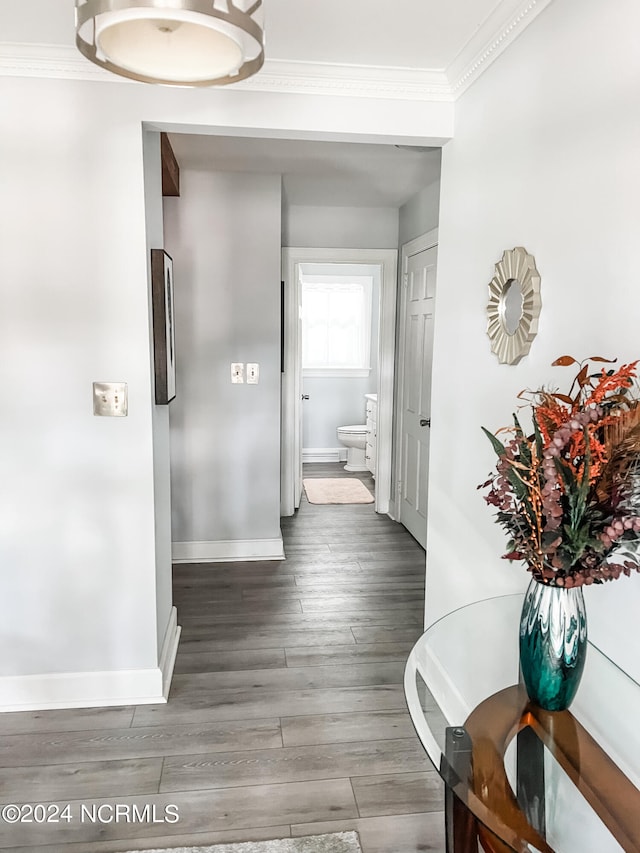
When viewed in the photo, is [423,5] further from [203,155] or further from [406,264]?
[406,264]

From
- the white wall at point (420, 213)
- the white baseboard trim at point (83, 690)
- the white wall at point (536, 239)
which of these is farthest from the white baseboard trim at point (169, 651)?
the white wall at point (420, 213)

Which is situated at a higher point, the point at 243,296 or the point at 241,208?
the point at 241,208

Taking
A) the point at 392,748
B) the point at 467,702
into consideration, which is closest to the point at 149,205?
the point at 467,702

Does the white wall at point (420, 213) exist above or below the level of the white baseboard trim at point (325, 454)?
above

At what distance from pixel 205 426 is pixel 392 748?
2.27 m

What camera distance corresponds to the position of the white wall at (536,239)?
1.39 m

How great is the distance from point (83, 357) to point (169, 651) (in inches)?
52.2

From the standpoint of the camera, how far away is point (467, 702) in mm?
1330

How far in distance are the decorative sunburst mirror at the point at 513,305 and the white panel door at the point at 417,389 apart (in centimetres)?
204

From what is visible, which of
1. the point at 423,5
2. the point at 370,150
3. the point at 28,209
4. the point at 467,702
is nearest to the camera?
the point at 467,702

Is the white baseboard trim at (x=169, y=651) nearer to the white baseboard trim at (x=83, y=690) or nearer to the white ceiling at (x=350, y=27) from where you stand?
the white baseboard trim at (x=83, y=690)

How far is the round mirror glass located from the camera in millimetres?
1862

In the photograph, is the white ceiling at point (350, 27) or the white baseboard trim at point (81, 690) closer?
the white ceiling at point (350, 27)

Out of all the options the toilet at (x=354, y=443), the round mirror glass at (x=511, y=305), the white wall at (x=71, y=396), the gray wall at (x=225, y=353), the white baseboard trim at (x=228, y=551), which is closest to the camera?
the round mirror glass at (x=511, y=305)
